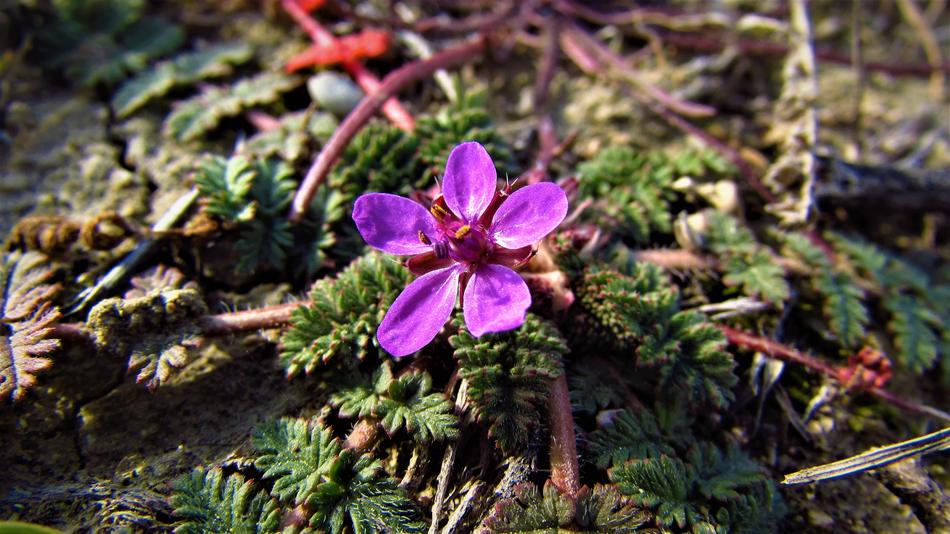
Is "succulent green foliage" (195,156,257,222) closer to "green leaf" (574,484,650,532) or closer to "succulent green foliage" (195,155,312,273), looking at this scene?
"succulent green foliage" (195,155,312,273)

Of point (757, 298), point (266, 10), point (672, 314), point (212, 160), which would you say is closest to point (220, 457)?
point (212, 160)

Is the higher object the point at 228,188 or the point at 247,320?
the point at 228,188

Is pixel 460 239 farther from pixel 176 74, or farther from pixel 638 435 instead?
pixel 176 74

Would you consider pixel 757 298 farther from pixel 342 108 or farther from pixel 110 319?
pixel 110 319

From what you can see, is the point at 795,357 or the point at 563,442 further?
the point at 795,357

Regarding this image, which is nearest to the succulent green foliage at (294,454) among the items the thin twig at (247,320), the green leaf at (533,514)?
the thin twig at (247,320)

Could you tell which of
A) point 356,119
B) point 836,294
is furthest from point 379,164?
point 836,294
